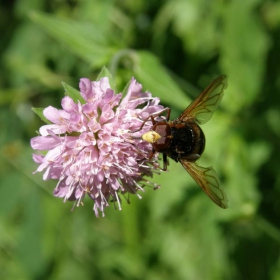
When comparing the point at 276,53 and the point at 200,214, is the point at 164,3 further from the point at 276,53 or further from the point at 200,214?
the point at 200,214

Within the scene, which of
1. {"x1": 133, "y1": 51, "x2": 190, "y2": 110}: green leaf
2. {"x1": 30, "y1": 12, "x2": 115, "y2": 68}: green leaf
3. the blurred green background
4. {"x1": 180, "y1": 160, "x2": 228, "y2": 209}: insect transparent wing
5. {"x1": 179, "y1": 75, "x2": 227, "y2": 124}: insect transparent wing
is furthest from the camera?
the blurred green background

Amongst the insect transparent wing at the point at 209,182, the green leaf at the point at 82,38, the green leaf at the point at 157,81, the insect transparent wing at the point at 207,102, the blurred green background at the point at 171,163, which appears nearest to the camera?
the insect transparent wing at the point at 209,182

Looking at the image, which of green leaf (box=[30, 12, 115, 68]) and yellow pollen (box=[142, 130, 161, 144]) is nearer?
yellow pollen (box=[142, 130, 161, 144])

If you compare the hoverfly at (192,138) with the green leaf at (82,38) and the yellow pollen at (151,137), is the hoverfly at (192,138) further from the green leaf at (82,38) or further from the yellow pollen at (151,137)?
the green leaf at (82,38)

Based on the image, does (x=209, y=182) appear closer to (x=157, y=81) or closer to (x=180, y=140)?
(x=180, y=140)

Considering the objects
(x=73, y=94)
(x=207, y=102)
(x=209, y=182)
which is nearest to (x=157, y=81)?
(x=207, y=102)

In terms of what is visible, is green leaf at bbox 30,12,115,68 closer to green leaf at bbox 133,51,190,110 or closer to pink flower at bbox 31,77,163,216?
green leaf at bbox 133,51,190,110

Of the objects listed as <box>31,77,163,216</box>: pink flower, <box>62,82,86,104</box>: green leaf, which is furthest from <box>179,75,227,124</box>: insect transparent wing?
<box>62,82,86,104</box>: green leaf

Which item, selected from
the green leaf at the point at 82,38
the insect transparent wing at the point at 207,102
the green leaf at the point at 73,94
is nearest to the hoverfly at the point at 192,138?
the insect transparent wing at the point at 207,102
